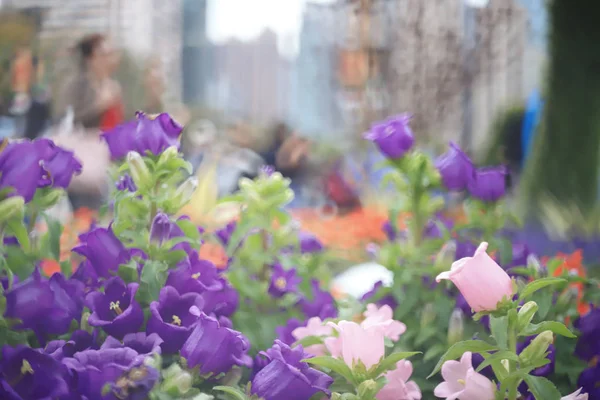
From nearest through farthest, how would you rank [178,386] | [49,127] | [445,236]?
[178,386], [445,236], [49,127]

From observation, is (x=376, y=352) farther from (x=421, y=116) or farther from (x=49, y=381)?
(x=421, y=116)

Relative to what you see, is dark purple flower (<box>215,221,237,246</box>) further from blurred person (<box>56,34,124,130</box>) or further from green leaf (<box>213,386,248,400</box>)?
blurred person (<box>56,34,124,130</box>)

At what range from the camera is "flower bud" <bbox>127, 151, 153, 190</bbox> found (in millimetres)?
506

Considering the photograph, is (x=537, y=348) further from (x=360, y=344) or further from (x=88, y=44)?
(x=88, y=44)

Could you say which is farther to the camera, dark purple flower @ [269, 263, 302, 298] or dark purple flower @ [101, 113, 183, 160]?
dark purple flower @ [269, 263, 302, 298]

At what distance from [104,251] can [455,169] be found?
1.27 ft

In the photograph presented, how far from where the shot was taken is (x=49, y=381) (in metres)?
0.42

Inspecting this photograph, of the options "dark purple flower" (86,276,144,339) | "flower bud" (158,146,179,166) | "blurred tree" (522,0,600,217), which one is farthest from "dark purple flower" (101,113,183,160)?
"blurred tree" (522,0,600,217)

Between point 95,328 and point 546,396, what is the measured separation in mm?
346

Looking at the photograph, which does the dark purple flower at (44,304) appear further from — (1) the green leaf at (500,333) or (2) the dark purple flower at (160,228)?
(1) the green leaf at (500,333)

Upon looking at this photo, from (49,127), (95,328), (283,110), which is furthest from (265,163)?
(95,328)

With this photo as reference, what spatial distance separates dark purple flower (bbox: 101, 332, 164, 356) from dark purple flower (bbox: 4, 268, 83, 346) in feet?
0.25

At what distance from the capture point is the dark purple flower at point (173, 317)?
438mm

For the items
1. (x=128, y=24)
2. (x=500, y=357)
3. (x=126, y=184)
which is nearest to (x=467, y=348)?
(x=500, y=357)
